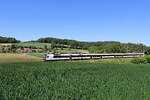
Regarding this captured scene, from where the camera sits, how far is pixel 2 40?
299ft

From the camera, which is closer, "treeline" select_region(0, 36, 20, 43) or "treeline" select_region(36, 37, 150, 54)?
"treeline" select_region(0, 36, 20, 43)

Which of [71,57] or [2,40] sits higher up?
[2,40]

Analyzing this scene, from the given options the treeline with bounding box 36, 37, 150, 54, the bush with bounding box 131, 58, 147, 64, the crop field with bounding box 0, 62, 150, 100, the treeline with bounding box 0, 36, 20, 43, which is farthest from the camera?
the treeline with bounding box 36, 37, 150, 54

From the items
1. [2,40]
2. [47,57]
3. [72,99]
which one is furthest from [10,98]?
[2,40]

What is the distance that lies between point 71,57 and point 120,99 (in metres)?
42.1

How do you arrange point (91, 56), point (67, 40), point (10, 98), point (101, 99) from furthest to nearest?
point (67, 40) < point (91, 56) < point (101, 99) < point (10, 98)

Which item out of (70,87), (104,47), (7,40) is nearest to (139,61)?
(70,87)

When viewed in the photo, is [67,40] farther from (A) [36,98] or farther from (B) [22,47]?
(A) [36,98]

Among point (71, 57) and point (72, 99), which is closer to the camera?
point (72, 99)

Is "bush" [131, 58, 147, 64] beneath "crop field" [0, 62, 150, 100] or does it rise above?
beneath

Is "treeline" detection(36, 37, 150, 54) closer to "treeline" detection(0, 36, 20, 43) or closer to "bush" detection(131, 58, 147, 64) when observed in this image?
"treeline" detection(0, 36, 20, 43)

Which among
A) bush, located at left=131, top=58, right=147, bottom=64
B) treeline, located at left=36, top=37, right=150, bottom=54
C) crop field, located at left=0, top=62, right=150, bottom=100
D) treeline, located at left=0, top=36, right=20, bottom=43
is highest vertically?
treeline, located at left=0, top=36, right=20, bottom=43

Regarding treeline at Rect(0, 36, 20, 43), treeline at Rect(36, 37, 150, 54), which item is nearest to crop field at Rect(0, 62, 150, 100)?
treeline at Rect(36, 37, 150, 54)

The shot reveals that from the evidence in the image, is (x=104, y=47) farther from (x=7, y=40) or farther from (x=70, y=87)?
(x=70, y=87)
